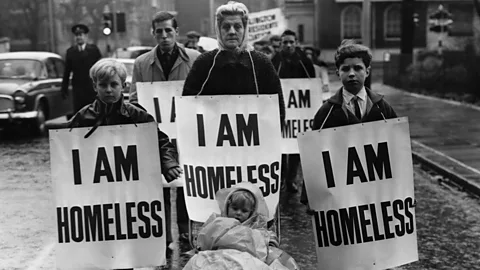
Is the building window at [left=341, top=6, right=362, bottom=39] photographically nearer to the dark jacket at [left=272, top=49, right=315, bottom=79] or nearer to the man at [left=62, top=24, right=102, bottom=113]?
the man at [left=62, top=24, right=102, bottom=113]

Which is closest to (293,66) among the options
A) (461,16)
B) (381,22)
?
(381,22)

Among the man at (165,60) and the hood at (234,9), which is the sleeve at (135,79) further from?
the hood at (234,9)

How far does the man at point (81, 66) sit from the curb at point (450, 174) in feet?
17.8

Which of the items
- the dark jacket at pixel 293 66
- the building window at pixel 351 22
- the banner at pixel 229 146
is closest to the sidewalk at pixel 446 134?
the dark jacket at pixel 293 66

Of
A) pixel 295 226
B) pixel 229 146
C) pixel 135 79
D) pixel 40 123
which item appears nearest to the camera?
pixel 229 146

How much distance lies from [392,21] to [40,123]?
4542 centimetres

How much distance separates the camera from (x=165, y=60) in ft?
25.6

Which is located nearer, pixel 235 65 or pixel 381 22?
pixel 235 65

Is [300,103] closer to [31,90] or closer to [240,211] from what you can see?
[240,211]

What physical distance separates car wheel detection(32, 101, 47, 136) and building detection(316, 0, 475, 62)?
137ft

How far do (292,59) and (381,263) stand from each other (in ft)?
19.8

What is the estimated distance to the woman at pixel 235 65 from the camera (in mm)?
5672

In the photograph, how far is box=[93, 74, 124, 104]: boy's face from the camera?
17.6ft

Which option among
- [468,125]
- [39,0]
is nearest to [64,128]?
[468,125]
